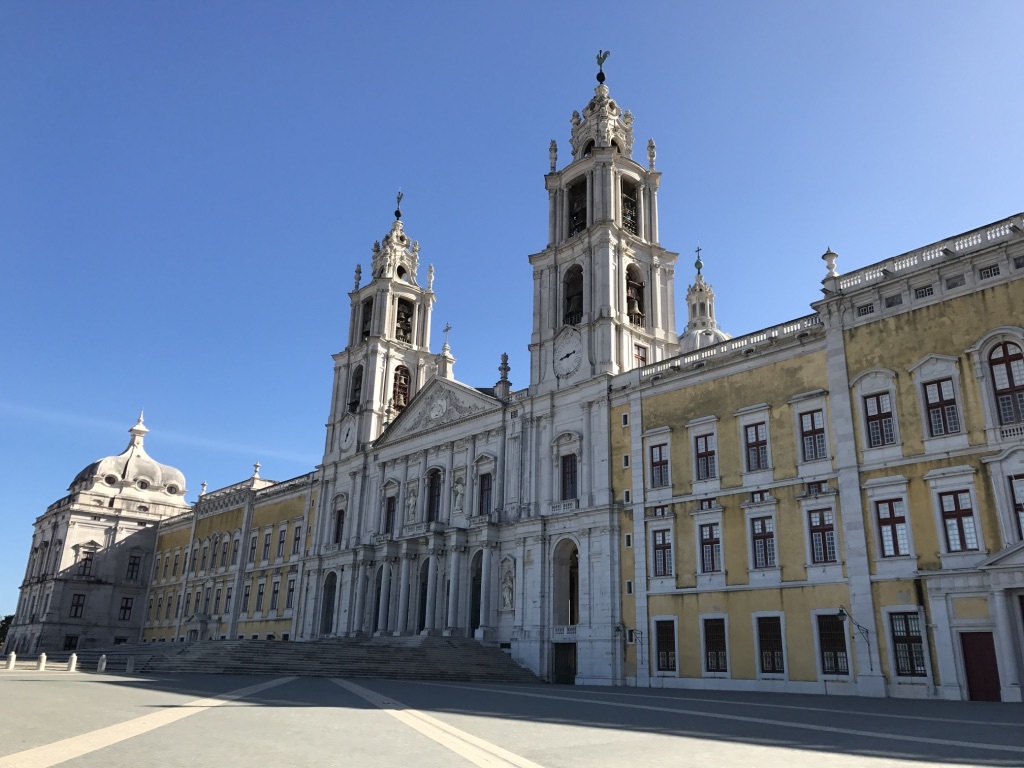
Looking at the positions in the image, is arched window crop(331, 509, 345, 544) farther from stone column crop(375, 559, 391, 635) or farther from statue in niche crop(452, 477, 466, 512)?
statue in niche crop(452, 477, 466, 512)

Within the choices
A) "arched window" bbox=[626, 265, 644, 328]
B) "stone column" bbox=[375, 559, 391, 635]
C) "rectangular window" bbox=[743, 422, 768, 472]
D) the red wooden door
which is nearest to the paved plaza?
the red wooden door

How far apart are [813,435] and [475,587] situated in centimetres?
2130

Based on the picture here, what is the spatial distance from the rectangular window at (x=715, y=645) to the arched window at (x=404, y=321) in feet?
114

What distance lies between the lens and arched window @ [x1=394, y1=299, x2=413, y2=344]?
60.5 meters

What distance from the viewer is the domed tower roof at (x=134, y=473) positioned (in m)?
77.8

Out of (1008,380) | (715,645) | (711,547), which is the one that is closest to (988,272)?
(1008,380)

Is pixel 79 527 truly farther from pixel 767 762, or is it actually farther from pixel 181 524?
pixel 767 762

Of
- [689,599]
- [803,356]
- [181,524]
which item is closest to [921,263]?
[803,356]

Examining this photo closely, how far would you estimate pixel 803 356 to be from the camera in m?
31.4

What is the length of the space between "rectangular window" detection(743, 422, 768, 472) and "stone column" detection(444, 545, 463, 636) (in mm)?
17344

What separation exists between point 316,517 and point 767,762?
161ft

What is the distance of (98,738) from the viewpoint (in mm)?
12531

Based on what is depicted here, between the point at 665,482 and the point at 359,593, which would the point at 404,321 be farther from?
the point at 665,482

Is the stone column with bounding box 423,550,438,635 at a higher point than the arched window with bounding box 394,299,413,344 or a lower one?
lower
